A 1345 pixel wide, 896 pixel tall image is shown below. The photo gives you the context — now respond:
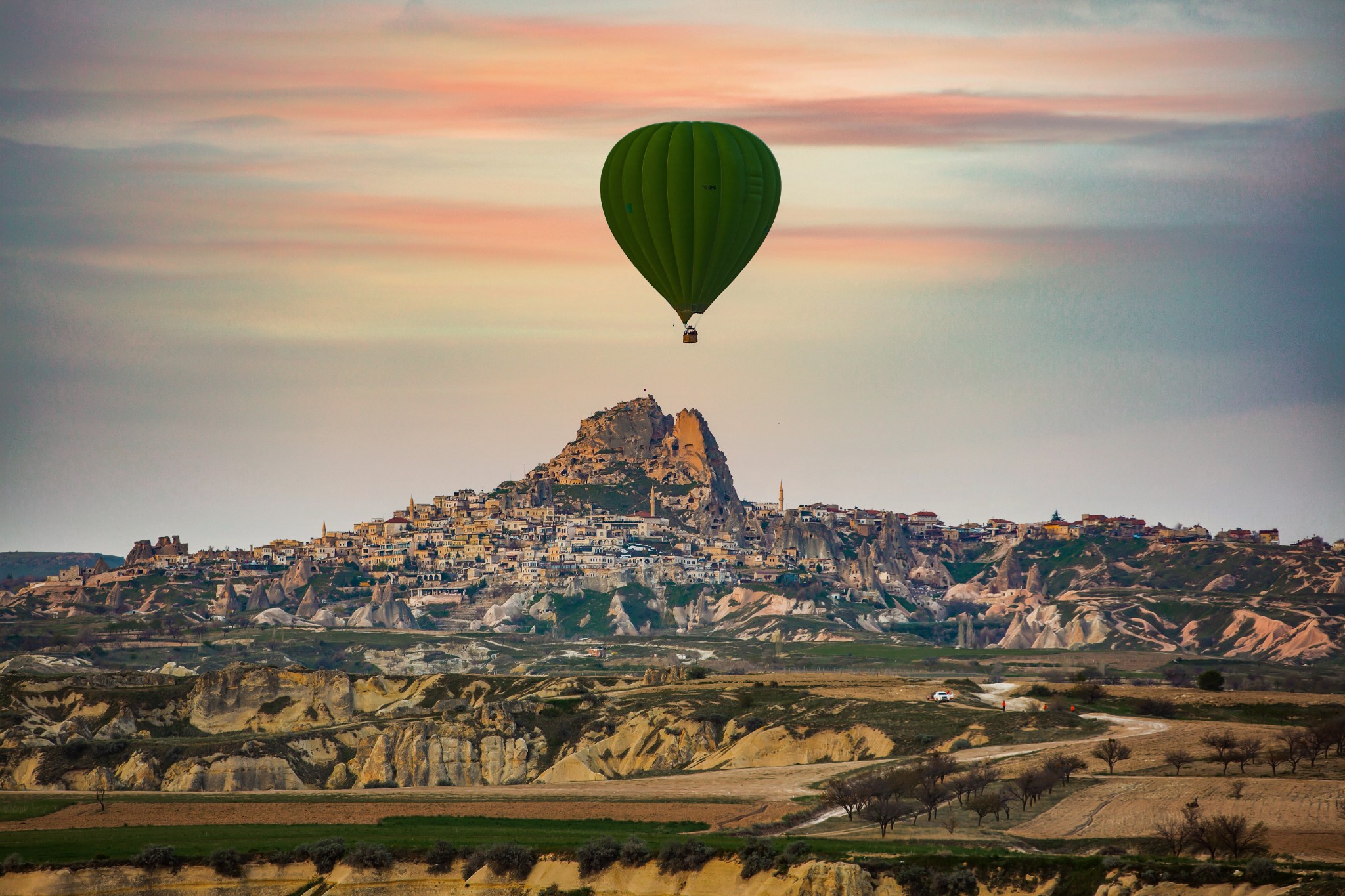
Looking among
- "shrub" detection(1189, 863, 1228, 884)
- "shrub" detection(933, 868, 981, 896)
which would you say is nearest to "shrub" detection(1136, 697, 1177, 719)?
"shrub" detection(933, 868, 981, 896)

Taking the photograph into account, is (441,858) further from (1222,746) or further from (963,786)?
(1222,746)

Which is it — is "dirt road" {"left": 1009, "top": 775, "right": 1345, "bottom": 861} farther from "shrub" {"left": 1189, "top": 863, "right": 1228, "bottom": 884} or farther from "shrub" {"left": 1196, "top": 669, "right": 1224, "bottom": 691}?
"shrub" {"left": 1196, "top": 669, "right": 1224, "bottom": 691}

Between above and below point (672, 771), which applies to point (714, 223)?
above

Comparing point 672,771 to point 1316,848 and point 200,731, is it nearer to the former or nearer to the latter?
point 200,731

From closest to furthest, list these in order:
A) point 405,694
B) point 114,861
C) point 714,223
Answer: point 114,861
point 714,223
point 405,694

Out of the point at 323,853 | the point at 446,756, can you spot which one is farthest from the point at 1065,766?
the point at 446,756

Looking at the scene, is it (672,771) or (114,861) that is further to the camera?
(672,771)

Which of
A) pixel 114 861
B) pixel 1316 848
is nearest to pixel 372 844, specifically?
pixel 114 861
